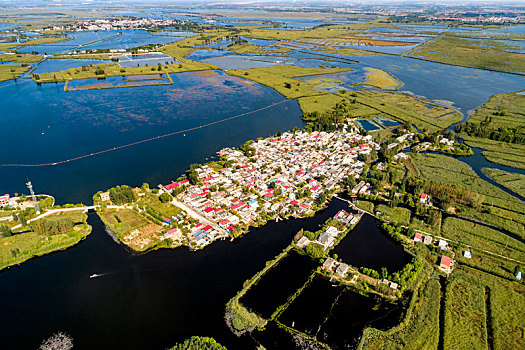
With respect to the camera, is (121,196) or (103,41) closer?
(121,196)

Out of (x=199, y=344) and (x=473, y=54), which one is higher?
(x=473, y=54)

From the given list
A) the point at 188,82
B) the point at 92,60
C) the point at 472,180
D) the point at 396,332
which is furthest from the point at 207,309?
the point at 92,60

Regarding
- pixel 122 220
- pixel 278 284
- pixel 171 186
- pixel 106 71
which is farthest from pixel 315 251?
pixel 106 71

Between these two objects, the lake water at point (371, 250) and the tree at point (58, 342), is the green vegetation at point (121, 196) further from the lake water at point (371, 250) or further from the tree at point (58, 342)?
the lake water at point (371, 250)

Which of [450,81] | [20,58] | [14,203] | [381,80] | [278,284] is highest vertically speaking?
[450,81]

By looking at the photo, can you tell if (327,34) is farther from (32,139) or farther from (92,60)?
(32,139)

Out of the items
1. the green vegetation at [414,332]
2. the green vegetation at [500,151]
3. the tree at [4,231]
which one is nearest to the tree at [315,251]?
the green vegetation at [414,332]

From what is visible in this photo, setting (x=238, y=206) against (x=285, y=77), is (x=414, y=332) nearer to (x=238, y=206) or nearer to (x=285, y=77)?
(x=238, y=206)
